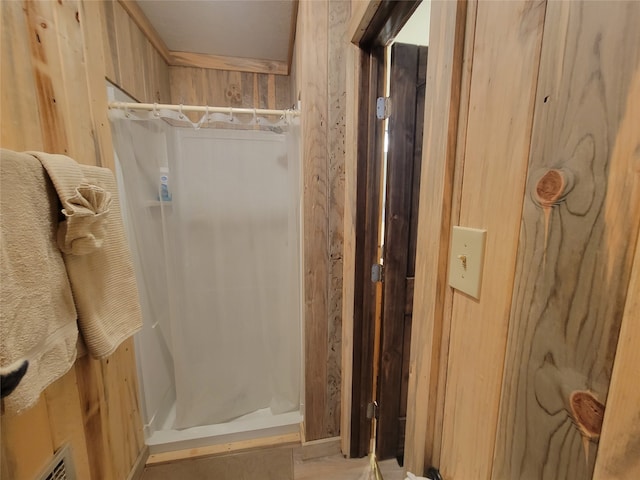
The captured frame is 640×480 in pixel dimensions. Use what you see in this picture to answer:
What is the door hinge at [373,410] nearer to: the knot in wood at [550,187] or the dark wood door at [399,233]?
the dark wood door at [399,233]

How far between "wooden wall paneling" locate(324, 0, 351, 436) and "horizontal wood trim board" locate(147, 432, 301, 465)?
0.85ft

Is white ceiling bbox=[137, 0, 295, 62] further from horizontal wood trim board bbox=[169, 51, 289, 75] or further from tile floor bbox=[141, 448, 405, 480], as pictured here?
tile floor bbox=[141, 448, 405, 480]

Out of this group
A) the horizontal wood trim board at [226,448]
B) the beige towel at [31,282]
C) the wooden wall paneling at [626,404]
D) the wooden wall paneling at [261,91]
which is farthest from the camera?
the wooden wall paneling at [261,91]

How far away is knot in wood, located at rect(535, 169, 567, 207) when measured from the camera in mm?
303

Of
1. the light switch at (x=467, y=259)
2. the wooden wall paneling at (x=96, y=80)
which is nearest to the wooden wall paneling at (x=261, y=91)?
the wooden wall paneling at (x=96, y=80)

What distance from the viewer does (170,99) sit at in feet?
6.69

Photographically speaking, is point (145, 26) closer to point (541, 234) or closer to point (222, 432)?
point (541, 234)

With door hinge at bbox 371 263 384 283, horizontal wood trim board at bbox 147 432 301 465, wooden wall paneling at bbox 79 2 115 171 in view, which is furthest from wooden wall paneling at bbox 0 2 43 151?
horizontal wood trim board at bbox 147 432 301 465

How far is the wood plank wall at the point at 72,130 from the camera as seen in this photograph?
0.75 m

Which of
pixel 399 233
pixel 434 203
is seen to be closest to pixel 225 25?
pixel 399 233

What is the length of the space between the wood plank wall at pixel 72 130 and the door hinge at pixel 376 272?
121cm

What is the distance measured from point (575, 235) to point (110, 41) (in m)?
1.85

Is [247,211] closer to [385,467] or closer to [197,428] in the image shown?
[197,428]

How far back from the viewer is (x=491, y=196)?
41 cm
